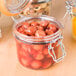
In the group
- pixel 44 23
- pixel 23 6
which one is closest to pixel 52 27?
pixel 44 23

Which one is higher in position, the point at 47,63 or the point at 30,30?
the point at 30,30

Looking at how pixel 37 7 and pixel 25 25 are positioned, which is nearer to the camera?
pixel 25 25

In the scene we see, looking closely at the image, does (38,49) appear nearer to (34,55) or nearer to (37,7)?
(34,55)

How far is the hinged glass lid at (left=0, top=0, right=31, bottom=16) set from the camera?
25.3 inches

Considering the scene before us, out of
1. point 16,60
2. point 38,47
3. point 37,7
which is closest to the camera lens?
point 38,47

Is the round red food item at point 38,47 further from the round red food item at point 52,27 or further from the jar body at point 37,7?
the jar body at point 37,7

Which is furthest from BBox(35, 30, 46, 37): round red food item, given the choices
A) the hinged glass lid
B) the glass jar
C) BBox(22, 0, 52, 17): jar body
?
BBox(22, 0, 52, 17): jar body

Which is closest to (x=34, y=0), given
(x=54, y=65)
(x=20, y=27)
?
(x=20, y=27)

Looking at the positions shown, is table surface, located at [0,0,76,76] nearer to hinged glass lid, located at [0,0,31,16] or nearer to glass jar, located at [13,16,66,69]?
glass jar, located at [13,16,66,69]

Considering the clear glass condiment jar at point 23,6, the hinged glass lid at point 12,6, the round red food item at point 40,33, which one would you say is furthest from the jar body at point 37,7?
the round red food item at point 40,33

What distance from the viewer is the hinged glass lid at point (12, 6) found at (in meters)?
0.64

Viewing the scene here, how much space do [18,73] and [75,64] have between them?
0.21 metres

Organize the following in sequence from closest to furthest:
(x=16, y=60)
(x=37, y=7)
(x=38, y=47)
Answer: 1. (x=38, y=47)
2. (x=16, y=60)
3. (x=37, y=7)

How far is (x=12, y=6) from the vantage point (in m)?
0.70
